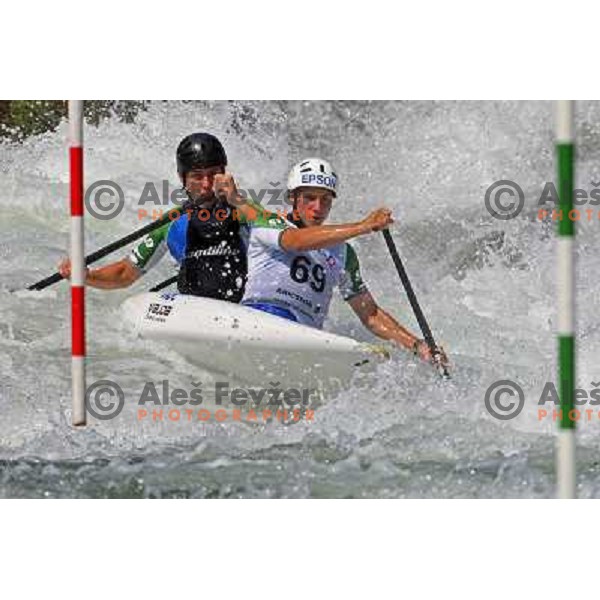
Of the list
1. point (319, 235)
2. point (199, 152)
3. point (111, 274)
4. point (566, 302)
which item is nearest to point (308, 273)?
point (319, 235)

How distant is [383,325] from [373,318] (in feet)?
0.12

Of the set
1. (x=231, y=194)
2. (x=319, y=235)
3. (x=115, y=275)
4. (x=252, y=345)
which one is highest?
(x=231, y=194)

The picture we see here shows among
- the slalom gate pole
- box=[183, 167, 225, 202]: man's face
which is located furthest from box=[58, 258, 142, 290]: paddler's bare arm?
the slalom gate pole

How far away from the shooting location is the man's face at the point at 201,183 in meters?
3.52

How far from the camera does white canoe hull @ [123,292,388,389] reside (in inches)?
138

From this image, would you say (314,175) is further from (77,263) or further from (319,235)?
(77,263)

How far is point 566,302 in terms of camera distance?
3.47 metres

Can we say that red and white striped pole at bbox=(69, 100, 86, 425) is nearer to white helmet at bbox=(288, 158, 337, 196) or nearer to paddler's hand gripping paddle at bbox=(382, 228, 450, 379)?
white helmet at bbox=(288, 158, 337, 196)

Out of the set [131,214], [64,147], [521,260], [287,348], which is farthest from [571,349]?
[64,147]

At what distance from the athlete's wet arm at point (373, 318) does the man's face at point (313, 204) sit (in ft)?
0.83

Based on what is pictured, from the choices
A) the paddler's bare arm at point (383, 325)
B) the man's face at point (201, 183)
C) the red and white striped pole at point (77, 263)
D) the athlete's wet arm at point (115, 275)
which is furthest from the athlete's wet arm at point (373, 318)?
the red and white striped pole at point (77, 263)

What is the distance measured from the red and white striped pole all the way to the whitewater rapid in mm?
28

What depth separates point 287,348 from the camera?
3.50 m

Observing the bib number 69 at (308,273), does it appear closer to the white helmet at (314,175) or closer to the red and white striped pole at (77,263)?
the white helmet at (314,175)
